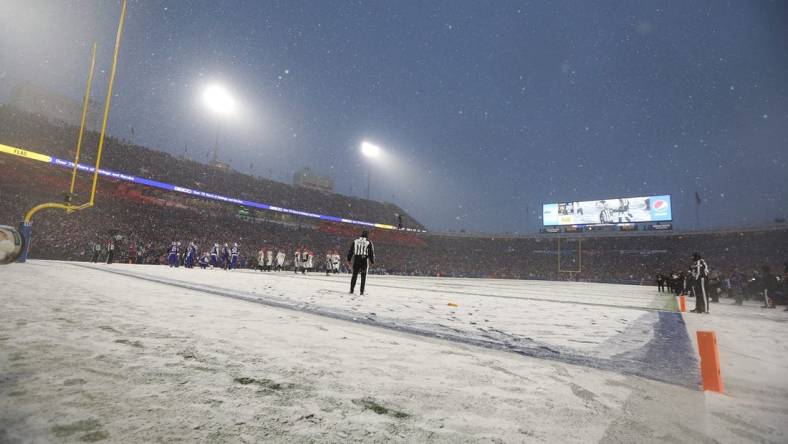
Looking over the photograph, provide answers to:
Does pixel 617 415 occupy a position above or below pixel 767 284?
below

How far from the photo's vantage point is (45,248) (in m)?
21.3

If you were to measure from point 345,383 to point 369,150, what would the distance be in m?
48.5

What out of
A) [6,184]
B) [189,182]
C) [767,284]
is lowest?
[767,284]

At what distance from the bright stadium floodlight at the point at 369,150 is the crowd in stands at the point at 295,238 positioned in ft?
32.3

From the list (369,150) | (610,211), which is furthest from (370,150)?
(610,211)

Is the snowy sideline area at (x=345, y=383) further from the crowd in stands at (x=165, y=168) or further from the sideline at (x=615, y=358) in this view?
the crowd in stands at (x=165, y=168)

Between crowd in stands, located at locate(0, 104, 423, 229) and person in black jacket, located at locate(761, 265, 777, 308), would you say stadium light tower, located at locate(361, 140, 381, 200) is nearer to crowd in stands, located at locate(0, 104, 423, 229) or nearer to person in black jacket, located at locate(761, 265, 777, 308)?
crowd in stands, located at locate(0, 104, 423, 229)

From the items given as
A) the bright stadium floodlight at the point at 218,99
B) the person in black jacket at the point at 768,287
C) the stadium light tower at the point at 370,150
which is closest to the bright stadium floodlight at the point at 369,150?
the stadium light tower at the point at 370,150

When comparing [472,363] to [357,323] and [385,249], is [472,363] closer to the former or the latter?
[357,323]

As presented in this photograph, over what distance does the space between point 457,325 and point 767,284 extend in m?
15.3

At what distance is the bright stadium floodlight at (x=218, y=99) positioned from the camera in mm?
35906

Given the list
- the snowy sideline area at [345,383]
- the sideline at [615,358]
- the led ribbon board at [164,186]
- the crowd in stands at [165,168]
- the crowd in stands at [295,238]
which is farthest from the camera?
the crowd in stands at [165,168]

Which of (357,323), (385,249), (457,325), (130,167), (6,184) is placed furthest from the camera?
(385,249)

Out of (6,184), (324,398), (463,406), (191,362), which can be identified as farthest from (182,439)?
(6,184)
